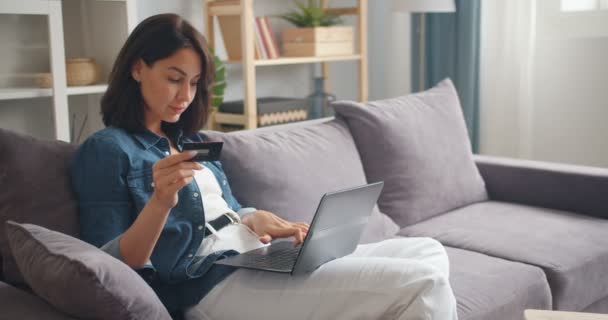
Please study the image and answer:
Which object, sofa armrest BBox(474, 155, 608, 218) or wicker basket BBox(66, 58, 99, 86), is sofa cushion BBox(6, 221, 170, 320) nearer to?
wicker basket BBox(66, 58, 99, 86)

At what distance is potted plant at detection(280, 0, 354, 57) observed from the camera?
344 centimetres

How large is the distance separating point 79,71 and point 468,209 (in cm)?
140

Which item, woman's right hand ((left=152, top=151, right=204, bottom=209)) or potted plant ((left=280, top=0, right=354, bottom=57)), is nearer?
woman's right hand ((left=152, top=151, right=204, bottom=209))

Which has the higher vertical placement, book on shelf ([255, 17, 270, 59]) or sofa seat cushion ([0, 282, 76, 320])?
book on shelf ([255, 17, 270, 59])

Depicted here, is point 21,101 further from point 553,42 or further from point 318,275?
point 553,42

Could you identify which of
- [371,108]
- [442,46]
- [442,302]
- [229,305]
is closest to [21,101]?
[371,108]

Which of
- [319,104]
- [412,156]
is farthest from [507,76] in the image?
[412,156]

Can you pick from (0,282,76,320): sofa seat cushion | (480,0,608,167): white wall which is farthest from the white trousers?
(480,0,608,167): white wall

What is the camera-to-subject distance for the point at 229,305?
150 cm

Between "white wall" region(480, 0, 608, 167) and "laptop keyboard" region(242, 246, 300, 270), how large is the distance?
215 cm

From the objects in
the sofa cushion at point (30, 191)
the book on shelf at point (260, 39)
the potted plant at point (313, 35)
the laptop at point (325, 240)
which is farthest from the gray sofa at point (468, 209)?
the potted plant at point (313, 35)

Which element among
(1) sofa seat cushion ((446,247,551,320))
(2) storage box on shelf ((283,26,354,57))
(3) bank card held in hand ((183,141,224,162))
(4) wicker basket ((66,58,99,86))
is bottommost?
(1) sofa seat cushion ((446,247,551,320))

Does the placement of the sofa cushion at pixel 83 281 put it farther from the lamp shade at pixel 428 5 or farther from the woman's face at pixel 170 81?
the lamp shade at pixel 428 5

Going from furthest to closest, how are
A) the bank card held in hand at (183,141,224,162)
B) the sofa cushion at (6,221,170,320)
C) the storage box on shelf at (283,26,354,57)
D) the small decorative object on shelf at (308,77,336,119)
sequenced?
the small decorative object on shelf at (308,77,336,119) → the storage box on shelf at (283,26,354,57) → the bank card held in hand at (183,141,224,162) → the sofa cushion at (6,221,170,320)
